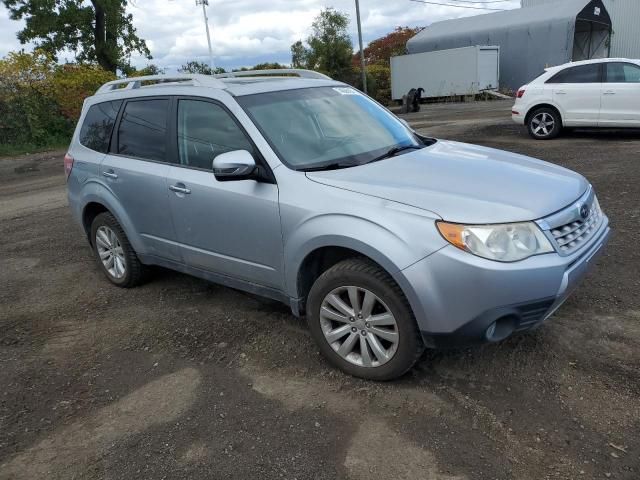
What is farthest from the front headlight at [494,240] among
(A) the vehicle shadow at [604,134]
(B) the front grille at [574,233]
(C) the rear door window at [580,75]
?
(A) the vehicle shadow at [604,134]

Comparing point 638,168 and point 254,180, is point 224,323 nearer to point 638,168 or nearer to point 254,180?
point 254,180

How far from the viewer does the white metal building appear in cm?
3297

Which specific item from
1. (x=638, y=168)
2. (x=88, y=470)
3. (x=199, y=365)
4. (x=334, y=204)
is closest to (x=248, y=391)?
(x=199, y=365)

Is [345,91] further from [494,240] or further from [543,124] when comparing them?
[543,124]

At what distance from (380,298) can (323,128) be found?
4.67 feet

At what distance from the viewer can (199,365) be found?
360 cm

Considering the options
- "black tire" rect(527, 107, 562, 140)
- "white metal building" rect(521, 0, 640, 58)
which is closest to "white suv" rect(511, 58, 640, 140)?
"black tire" rect(527, 107, 562, 140)

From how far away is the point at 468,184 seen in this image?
312cm

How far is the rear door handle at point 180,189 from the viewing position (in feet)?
12.8

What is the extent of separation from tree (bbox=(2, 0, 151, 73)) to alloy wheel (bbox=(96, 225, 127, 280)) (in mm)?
22718

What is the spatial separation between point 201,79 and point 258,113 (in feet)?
2.23

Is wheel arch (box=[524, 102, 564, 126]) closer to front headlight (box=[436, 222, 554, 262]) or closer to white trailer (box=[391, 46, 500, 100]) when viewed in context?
front headlight (box=[436, 222, 554, 262])

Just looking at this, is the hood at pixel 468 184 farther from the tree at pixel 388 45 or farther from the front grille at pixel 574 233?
the tree at pixel 388 45

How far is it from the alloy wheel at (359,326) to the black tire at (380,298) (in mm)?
28
